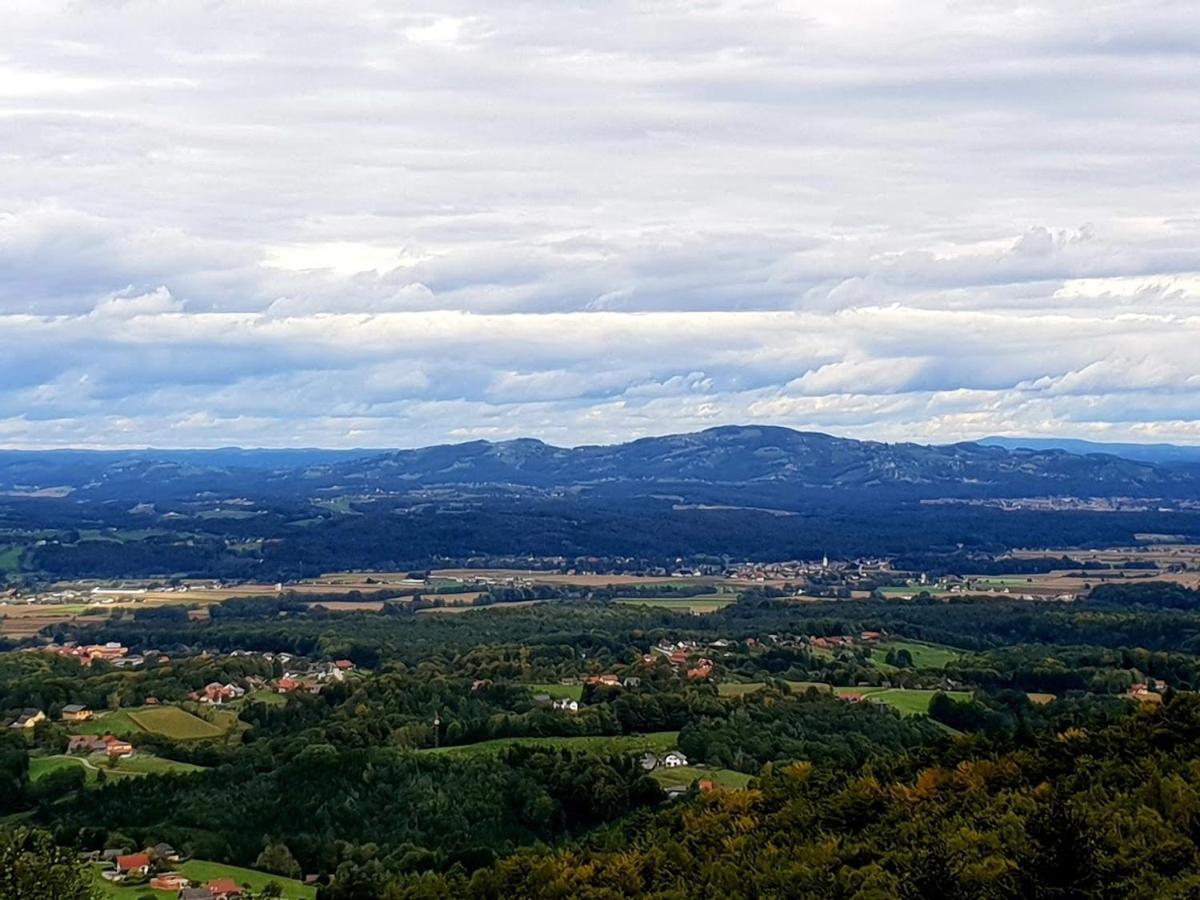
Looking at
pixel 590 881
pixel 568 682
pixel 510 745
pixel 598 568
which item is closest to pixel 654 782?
pixel 510 745

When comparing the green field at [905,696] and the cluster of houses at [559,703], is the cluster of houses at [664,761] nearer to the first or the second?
the cluster of houses at [559,703]

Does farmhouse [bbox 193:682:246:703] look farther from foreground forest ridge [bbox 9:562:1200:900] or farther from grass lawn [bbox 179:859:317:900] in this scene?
grass lawn [bbox 179:859:317:900]

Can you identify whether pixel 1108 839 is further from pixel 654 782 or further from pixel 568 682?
pixel 568 682

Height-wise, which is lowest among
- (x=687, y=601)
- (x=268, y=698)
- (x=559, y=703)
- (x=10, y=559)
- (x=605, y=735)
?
(x=687, y=601)

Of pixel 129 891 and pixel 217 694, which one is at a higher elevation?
pixel 129 891

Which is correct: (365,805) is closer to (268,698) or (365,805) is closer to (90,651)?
(268,698)

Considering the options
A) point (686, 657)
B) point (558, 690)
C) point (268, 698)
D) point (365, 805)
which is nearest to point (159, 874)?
point (365, 805)

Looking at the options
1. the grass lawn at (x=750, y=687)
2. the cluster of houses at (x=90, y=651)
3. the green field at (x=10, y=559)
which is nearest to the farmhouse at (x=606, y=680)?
the grass lawn at (x=750, y=687)
